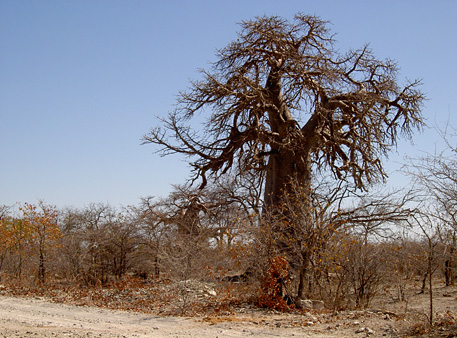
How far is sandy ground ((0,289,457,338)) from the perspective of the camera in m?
6.48

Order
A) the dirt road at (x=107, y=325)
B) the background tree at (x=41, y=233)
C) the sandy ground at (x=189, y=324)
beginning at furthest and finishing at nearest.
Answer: the background tree at (x=41, y=233), the sandy ground at (x=189, y=324), the dirt road at (x=107, y=325)

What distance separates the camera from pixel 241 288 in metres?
9.47

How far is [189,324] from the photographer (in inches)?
292

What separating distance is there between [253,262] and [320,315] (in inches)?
59.8

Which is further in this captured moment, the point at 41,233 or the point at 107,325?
the point at 41,233

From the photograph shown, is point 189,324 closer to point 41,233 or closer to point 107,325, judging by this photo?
point 107,325

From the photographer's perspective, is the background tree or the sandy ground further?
the background tree

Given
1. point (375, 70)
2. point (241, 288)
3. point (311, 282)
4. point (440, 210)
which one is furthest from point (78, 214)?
point (440, 210)

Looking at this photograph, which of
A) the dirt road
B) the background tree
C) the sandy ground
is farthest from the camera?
the background tree

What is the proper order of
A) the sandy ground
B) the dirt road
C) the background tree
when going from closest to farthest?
the dirt road → the sandy ground → the background tree

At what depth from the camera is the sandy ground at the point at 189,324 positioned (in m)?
6.48

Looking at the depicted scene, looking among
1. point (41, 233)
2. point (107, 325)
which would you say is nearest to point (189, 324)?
point (107, 325)

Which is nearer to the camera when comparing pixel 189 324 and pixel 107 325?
pixel 107 325

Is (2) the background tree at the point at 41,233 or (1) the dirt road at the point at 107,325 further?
(2) the background tree at the point at 41,233
